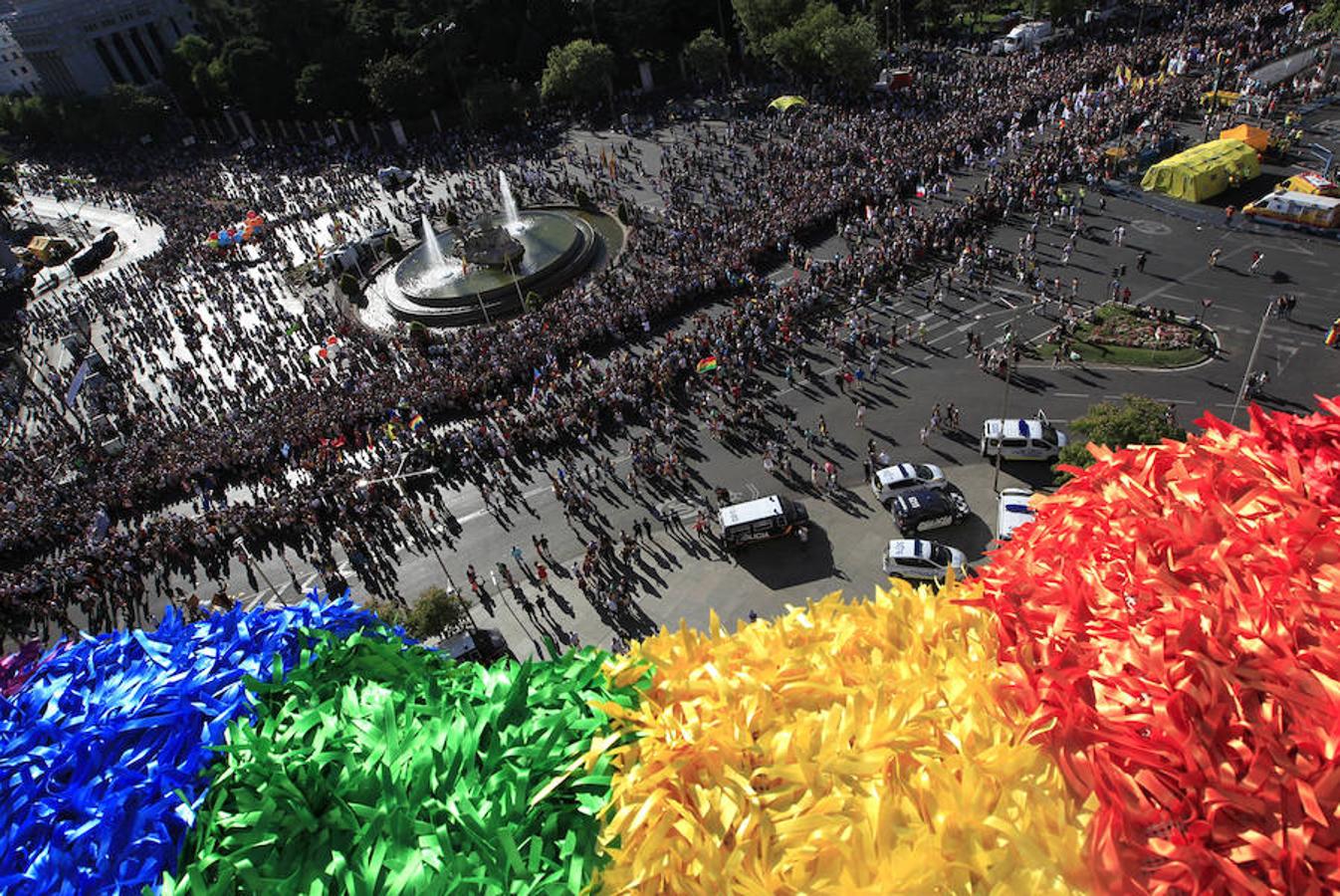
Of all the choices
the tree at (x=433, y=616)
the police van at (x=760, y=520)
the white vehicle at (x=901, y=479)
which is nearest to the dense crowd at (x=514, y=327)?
the police van at (x=760, y=520)

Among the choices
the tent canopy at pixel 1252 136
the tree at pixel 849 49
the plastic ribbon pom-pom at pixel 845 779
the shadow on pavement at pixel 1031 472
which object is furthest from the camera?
the tree at pixel 849 49

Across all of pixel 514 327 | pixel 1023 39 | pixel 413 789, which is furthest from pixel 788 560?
pixel 1023 39

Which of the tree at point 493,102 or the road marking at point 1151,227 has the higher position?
the tree at point 493,102

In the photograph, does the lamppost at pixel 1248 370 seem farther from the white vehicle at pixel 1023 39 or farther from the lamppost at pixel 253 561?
the white vehicle at pixel 1023 39

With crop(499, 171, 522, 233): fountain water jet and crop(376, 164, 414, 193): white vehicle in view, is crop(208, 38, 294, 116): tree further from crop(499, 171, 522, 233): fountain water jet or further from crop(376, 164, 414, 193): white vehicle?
crop(499, 171, 522, 233): fountain water jet

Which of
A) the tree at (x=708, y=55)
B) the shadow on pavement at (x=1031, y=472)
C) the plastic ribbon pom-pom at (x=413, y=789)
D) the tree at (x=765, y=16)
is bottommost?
the shadow on pavement at (x=1031, y=472)

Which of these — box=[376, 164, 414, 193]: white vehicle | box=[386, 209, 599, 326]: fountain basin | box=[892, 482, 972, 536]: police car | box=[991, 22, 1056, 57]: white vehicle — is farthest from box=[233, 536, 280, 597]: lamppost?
box=[991, 22, 1056, 57]: white vehicle
